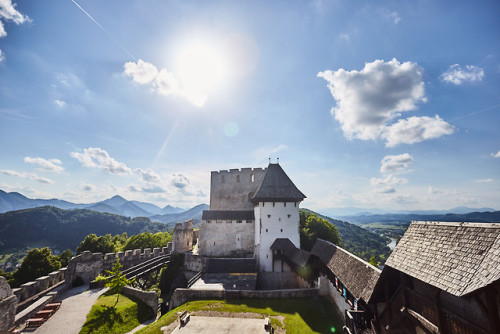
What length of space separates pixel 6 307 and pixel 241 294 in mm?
12682

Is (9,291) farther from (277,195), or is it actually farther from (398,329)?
(277,195)

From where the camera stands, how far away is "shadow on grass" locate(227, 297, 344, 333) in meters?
11.9

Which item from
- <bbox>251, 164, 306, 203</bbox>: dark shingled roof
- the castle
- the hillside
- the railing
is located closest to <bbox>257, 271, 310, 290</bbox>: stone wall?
the castle

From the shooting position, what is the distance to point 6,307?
10477 millimetres

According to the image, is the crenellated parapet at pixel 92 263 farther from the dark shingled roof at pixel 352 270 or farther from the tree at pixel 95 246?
the dark shingled roof at pixel 352 270

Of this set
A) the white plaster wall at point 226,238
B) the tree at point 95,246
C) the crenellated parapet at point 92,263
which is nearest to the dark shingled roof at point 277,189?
the white plaster wall at point 226,238

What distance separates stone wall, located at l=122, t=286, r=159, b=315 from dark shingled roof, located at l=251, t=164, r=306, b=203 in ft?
40.2

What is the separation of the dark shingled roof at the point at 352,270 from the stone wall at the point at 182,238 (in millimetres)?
17709

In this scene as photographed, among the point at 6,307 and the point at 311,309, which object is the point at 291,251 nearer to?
the point at 311,309

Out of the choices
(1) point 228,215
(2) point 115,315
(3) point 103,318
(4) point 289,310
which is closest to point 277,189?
(1) point 228,215

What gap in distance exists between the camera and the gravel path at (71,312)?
11578 mm

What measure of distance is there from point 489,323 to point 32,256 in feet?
112

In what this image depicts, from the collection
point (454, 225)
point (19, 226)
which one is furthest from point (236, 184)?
point (19, 226)

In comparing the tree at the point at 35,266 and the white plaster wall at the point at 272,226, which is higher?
the white plaster wall at the point at 272,226
